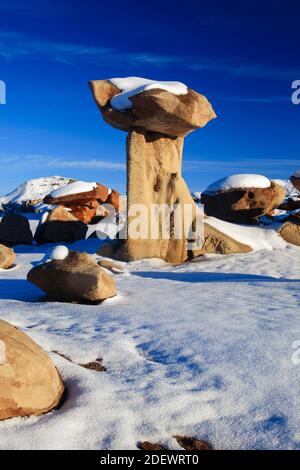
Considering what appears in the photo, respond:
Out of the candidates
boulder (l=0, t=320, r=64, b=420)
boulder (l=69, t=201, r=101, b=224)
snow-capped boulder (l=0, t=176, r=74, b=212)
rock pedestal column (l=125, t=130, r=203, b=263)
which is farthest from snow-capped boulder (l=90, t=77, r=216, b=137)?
snow-capped boulder (l=0, t=176, r=74, b=212)

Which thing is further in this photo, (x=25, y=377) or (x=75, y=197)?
(x=75, y=197)

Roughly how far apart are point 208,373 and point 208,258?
7152 millimetres

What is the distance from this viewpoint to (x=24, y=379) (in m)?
2.79

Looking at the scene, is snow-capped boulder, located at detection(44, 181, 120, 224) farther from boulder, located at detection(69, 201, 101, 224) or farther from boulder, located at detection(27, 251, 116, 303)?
boulder, located at detection(27, 251, 116, 303)

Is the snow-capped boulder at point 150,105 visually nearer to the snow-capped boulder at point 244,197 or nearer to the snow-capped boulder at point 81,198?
the snow-capped boulder at point 244,197

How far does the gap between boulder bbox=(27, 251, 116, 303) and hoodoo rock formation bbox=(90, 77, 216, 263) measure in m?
4.03

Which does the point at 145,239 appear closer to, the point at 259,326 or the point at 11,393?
the point at 259,326

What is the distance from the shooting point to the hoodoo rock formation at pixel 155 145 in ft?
31.7

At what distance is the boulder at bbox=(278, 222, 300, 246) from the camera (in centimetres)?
1227

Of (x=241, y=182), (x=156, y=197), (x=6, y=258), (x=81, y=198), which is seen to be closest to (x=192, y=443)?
(x=6, y=258)

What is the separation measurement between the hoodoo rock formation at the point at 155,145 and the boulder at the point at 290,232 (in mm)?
2740

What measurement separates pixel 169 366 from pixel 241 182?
33.2 ft

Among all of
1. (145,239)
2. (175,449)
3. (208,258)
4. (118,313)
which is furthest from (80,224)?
(175,449)

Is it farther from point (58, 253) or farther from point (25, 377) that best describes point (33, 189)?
point (25, 377)
